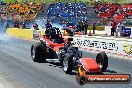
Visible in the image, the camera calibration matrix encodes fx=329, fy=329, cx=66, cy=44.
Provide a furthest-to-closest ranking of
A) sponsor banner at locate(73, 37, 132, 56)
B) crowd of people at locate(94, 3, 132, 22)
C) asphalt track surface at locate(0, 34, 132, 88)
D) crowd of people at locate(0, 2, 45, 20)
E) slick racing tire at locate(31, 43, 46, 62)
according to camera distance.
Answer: crowd of people at locate(0, 2, 45, 20), crowd of people at locate(94, 3, 132, 22), sponsor banner at locate(73, 37, 132, 56), slick racing tire at locate(31, 43, 46, 62), asphalt track surface at locate(0, 34, 132, 88)

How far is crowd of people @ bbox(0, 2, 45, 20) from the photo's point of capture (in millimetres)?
63128

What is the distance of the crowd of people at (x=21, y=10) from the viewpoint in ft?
207

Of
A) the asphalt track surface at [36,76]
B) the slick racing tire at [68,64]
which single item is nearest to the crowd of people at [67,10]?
the asphalt track surface at [36,76]

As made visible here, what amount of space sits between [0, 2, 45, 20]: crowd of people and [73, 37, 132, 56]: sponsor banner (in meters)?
35.6

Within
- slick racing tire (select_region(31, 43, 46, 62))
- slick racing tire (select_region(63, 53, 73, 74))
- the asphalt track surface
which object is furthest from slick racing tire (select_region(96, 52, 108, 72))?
slick racing tire (select_region(31, 43, 46, 62))

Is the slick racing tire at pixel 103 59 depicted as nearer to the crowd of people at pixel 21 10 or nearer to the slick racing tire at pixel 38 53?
the slick racing tire at pixel 38 53

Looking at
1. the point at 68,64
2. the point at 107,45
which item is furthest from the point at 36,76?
the point at 107,45

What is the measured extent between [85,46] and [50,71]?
517 inches

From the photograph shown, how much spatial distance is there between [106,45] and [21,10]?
45.6 meters

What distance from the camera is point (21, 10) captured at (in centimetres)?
6706

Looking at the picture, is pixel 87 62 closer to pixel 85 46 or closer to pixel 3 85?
pixel 3 85

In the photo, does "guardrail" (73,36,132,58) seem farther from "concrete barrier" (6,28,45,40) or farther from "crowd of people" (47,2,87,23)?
"crowd of people" (47,2,87,23)

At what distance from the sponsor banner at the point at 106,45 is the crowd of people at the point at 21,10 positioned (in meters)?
35.6

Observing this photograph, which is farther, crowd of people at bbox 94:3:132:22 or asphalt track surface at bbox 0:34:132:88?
crowd of people at bbox 94:3:132:22
